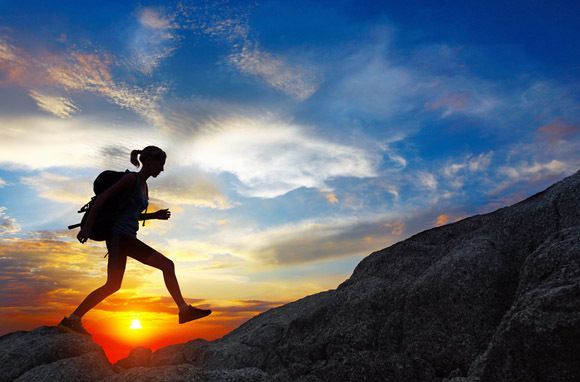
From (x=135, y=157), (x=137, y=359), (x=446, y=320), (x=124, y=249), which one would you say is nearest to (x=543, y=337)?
(x=446, y=320)

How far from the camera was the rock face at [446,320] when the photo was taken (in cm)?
636

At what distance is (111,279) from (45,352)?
234 centimetres

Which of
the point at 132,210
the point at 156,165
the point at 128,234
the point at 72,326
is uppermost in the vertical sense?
the point at 156,165

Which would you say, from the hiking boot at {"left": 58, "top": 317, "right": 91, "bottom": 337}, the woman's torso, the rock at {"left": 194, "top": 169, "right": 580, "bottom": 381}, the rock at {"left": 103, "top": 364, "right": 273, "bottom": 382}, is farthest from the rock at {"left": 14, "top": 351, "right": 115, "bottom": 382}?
the rock at {"left": 194, "top": 169, "right": 580, "bottom": 381}

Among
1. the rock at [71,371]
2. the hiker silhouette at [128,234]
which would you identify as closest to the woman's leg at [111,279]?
the hiker silhouette at [128,234]

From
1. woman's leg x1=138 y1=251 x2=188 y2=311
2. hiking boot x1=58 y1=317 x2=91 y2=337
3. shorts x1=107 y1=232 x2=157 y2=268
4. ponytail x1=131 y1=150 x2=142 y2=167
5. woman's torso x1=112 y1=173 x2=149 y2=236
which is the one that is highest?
ponytail x1=131 y1=150 x2=142 y2=167

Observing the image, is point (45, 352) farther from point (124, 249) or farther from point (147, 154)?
point (147, 154)

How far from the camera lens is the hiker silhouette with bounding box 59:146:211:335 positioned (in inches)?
417

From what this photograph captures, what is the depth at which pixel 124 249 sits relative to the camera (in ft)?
36.3

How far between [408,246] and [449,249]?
3.97ft

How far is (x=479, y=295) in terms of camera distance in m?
9.17

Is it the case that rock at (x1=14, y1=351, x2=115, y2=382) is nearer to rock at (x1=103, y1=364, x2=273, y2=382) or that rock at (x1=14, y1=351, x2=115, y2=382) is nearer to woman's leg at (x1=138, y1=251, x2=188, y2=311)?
rock at (x1=103, y1=364, x2=273, y2=382)

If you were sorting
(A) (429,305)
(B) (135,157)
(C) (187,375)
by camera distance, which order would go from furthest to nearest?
(B) (135,157) → (A) (429,305) → (C) (187,375)

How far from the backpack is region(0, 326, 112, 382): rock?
2738 mm
